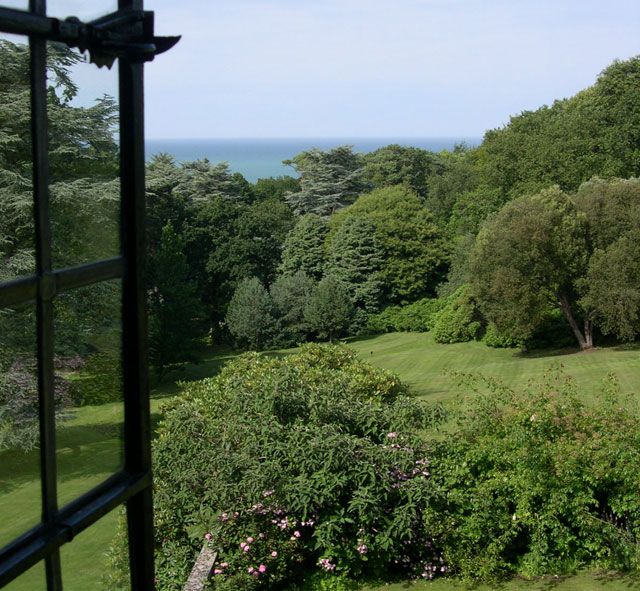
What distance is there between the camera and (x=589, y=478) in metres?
7.90

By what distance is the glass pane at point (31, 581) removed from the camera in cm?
110

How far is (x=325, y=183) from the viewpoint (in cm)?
4425

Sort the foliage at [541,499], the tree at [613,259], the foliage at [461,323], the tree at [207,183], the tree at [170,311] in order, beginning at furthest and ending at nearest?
1. the tree at [207,183]
2. the foliage at [461,323]
3. the tree at [170,311]
4. the tree at [613,259]
5. the foliage at [541,499]

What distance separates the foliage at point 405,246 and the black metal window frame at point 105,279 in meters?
34.6

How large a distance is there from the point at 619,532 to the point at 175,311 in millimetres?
20529

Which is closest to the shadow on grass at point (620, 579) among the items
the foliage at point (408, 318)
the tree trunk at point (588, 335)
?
the tree trunk at point (588, 335)

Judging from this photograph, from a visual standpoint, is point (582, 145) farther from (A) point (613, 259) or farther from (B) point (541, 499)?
(B) point (541, 499)

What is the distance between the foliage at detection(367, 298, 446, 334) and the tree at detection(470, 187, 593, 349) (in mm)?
8091

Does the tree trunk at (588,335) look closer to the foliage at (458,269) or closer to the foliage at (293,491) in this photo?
the foliage at (458,269)

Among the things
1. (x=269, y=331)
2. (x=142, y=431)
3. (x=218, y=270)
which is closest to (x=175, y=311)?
(x=269, y=331)

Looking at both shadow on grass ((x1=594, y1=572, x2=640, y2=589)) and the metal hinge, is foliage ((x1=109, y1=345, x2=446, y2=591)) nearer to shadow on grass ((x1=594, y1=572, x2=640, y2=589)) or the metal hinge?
shadow on grass ((x1=594, y1=572, x2=640, y2=589))

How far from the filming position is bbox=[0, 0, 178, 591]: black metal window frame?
1089mm

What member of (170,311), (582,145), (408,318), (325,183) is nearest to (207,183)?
(325,183)

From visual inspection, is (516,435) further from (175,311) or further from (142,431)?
(175,311)
